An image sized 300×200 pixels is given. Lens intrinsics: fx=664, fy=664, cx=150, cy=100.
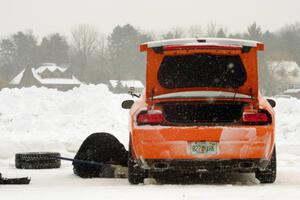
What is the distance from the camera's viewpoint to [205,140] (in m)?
8.02

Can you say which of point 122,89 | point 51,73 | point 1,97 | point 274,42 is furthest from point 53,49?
point 1,97

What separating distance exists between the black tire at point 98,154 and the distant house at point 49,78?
96.7m

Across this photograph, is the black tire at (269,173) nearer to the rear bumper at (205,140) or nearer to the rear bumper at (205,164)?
the rear bumper at (205,164)

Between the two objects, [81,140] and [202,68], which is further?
[81,140]

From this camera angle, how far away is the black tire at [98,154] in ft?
33.2

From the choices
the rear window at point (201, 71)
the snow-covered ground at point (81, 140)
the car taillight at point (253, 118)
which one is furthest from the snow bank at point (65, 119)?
the car taillight at point (253, 118)

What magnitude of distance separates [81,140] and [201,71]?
824 centimetres

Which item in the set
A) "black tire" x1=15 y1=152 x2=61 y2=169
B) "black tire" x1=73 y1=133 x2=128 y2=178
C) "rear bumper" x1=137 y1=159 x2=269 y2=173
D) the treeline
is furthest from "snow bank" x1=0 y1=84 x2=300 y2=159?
the treeline

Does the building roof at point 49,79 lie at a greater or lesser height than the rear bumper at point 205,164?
lesser

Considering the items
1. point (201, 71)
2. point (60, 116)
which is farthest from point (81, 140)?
point (201, 71)

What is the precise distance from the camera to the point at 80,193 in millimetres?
7219

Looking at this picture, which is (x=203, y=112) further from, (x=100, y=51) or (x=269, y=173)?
(x=100, y=51)

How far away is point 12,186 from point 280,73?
9792cm

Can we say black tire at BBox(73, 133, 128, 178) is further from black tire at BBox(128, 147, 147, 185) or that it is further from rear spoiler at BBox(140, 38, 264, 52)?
rear spoiler at BBox(140, 38, 264, 52)
